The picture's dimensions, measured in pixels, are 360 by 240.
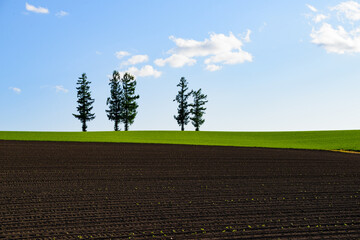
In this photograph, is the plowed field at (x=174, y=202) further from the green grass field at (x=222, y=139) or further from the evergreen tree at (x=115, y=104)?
the evergreen tree at (x=115, y=104)

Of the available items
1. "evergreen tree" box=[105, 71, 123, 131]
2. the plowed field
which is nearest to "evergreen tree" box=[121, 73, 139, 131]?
"evergreen tree" box=[105, 71, 123, 131]

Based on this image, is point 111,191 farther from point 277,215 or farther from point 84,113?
point 84,113

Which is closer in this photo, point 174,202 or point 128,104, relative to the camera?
point 174,202

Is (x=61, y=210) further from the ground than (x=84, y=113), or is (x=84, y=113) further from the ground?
(x=84, y=113)

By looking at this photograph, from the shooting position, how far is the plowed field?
7.38m

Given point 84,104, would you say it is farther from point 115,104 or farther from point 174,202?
point 174,202

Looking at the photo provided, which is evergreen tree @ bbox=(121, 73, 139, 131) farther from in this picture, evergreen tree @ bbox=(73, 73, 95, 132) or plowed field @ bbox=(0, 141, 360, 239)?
plowed field @ bbox=(0, 141, 360, 239)

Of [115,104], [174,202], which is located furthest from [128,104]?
[174,202]

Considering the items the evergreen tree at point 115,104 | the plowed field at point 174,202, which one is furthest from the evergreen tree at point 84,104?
the plowed field at point 174,202

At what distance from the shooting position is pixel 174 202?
32.1 feet

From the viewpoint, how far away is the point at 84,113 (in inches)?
2520

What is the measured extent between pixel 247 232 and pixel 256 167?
1074 cm

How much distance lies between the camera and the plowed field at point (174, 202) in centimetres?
738

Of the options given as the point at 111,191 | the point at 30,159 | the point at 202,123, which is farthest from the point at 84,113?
the point at 111,191
